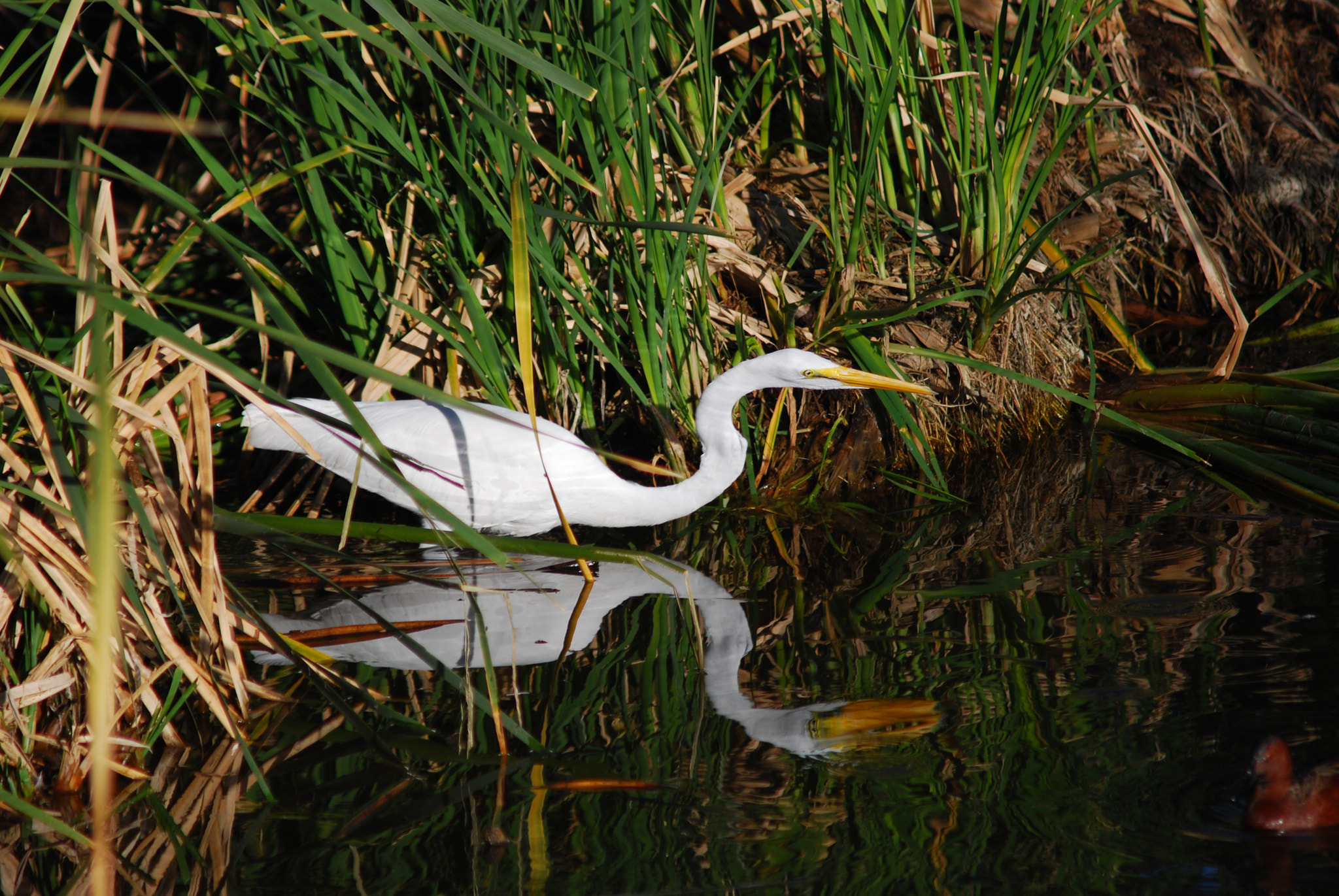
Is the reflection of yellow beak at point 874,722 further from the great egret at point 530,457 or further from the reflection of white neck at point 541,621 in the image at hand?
the great egret at point 530,457

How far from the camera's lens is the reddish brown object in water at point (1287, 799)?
1735 millimetres

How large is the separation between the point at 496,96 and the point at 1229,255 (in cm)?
387

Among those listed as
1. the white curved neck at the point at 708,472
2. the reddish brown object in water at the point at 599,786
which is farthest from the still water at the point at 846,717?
the white curved neck at the point at 708,472

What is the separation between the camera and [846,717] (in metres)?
2.26

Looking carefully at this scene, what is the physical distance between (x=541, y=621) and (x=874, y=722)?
109cm

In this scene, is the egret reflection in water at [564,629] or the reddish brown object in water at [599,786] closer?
the reddish brown object in water at [599,786]

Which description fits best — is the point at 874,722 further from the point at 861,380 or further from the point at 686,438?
the point at 686,438

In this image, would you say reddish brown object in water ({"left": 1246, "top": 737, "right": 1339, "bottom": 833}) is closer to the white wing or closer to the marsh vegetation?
the marsh vegetation

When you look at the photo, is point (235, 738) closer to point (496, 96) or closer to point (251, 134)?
point (496, 96)

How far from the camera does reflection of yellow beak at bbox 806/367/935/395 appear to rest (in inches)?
129

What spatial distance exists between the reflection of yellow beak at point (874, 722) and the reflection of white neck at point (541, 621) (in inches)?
1.2

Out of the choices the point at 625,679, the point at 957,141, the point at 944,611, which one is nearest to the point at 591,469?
the point at 625,679

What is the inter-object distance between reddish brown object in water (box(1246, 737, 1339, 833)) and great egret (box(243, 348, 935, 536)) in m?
1.74

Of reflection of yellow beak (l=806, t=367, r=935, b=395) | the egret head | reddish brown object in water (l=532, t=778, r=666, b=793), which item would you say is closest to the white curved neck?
the egret head
